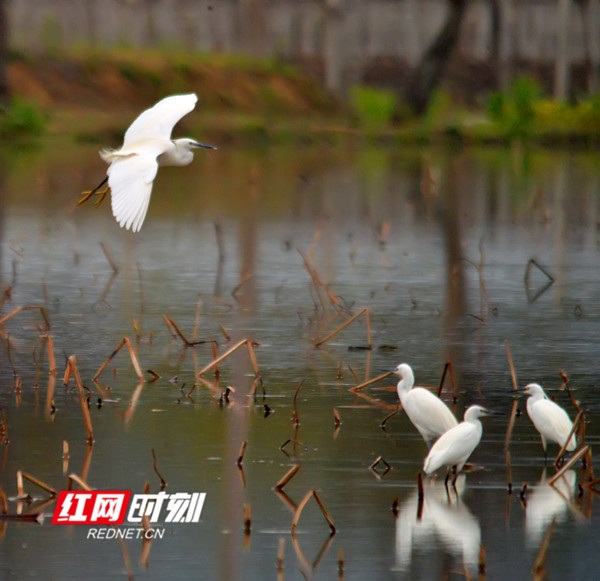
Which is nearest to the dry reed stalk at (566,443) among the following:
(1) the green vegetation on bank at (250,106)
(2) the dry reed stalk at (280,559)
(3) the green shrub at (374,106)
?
(2) the dry reed stalk at (280,559)

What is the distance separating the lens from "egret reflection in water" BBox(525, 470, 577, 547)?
249 inches

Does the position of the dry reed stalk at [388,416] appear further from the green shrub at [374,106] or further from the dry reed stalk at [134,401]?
the green shrub at [374,106]

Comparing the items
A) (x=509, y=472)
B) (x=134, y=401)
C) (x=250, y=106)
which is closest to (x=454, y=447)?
(x=509, y=472)

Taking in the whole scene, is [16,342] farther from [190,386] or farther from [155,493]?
[155,493]

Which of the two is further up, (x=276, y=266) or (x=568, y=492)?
(x=276, y=266)

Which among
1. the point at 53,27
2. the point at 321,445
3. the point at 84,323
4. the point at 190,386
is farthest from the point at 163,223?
the point at 53,27

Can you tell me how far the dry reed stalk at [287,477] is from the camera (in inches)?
262

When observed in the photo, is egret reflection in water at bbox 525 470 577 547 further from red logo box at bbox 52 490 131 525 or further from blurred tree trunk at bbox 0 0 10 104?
blurred tree trunk at bbox 0 0 10 104

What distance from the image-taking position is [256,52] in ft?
125

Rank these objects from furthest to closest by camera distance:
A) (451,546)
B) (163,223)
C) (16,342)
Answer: (163,223), (16,342), (451,546)

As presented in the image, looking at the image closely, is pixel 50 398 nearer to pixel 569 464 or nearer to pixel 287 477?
pixel 287 477

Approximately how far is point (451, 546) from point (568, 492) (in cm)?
90

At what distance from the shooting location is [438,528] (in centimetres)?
632

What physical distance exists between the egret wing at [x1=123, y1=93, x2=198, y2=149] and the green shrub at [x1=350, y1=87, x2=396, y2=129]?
24204 mm
